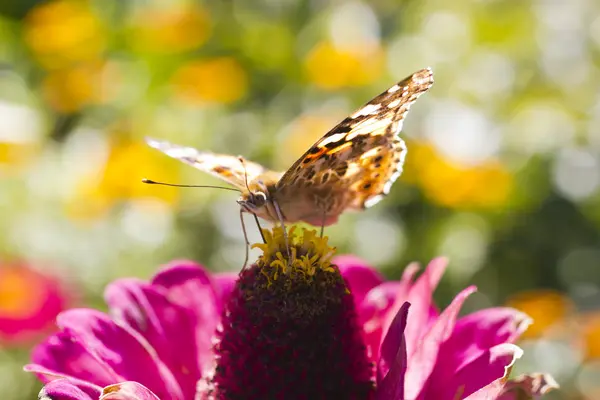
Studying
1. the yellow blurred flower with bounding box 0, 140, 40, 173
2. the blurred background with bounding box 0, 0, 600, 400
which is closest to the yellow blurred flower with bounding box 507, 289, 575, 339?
the blurred background with bounding box 0, 0, 600, 400

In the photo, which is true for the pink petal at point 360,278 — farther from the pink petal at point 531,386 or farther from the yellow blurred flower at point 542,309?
the yellow blurred flower at point 542,309

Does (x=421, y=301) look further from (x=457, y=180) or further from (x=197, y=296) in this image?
(x=457, y=180)

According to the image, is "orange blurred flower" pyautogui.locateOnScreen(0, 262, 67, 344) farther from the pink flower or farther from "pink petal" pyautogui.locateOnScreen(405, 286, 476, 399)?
"pink petal" pyautogui.locateOnScreen(405, 286, 476, 399)

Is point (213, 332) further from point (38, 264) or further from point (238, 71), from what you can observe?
point (238, 71)

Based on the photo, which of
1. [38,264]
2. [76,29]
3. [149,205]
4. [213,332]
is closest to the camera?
[213,332]

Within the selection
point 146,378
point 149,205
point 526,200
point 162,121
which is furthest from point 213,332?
point 162,121

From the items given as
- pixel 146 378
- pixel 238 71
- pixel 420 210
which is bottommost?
pixel 420 210
